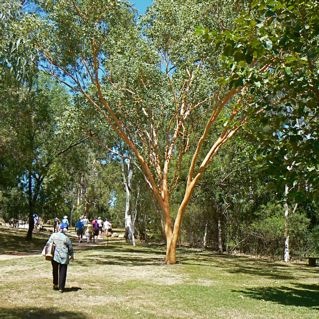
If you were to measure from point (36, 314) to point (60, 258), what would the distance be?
2.62 m

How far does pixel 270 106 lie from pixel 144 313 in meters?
4.66

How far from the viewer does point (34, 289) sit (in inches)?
458

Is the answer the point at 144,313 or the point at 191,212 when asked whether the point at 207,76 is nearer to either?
the point at 144,313

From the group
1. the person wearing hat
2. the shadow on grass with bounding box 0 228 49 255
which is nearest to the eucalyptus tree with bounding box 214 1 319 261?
the person wearing hat

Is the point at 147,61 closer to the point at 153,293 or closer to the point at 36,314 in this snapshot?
the point at 153,293

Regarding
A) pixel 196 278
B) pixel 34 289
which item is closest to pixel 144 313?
pixel 34 289

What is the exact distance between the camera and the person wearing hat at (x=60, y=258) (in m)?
11.3

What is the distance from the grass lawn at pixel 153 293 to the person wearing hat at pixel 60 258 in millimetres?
280

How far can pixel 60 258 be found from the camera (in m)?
11.3

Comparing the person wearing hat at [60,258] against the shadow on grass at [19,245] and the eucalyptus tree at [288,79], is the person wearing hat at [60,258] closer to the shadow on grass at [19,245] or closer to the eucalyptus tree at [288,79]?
the eucalyptus tree at [288,79]

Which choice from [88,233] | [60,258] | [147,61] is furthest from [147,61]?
[88,233]

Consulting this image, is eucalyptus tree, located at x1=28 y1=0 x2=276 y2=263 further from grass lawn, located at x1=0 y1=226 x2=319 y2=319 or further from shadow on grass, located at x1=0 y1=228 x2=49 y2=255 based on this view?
shadow on grass, located at x1=0 y1=228 x2=49 y2=255

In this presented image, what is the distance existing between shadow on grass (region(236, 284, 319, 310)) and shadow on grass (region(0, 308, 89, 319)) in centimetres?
499

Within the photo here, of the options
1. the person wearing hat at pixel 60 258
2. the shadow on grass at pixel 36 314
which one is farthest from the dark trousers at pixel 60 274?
the shadow on grass at pixel 36 314
